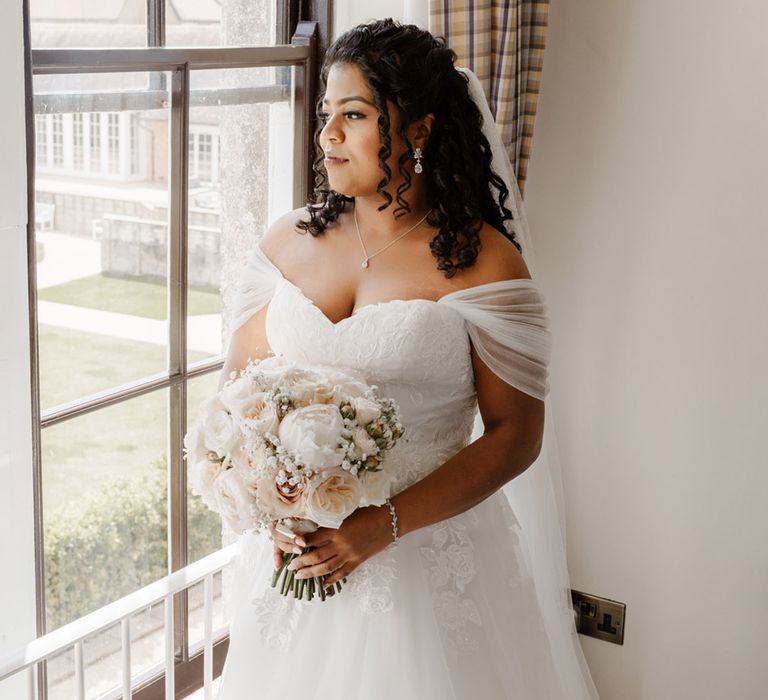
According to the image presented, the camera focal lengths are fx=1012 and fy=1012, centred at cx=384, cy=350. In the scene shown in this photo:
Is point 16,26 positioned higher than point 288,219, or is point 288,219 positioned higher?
point 16,26

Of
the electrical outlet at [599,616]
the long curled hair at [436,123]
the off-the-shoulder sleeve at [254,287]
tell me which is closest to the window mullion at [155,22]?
the long curled hair at [436,123]

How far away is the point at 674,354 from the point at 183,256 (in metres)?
1.32

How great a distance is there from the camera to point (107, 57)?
6.45ft

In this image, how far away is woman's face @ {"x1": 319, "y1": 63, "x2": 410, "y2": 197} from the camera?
73.8 inches

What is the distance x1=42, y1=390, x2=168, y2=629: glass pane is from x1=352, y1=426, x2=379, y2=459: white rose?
72cm

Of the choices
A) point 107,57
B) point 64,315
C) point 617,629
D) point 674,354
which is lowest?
point 617,629

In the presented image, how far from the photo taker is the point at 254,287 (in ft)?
6.88

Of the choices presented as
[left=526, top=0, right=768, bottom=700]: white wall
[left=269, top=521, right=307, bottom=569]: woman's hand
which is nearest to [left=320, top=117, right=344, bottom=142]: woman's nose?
[left=269, top=521, right=307, bottom=569]: woman's hand

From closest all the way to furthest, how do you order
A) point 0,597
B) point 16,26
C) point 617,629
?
point 16,26, point 0,597, point 617,629

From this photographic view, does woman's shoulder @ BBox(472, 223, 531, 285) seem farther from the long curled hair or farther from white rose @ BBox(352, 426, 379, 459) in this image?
white rose @ BBox(352, 426, 379, 459)

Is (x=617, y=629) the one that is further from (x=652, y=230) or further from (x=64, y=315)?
(x=64, y=315)

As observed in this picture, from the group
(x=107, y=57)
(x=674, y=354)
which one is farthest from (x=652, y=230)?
(x=107, y=57)

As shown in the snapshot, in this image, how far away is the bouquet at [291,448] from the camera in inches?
60.2

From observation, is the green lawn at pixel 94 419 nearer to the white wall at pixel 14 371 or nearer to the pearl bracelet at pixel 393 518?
the white wall at pixel 14 371
